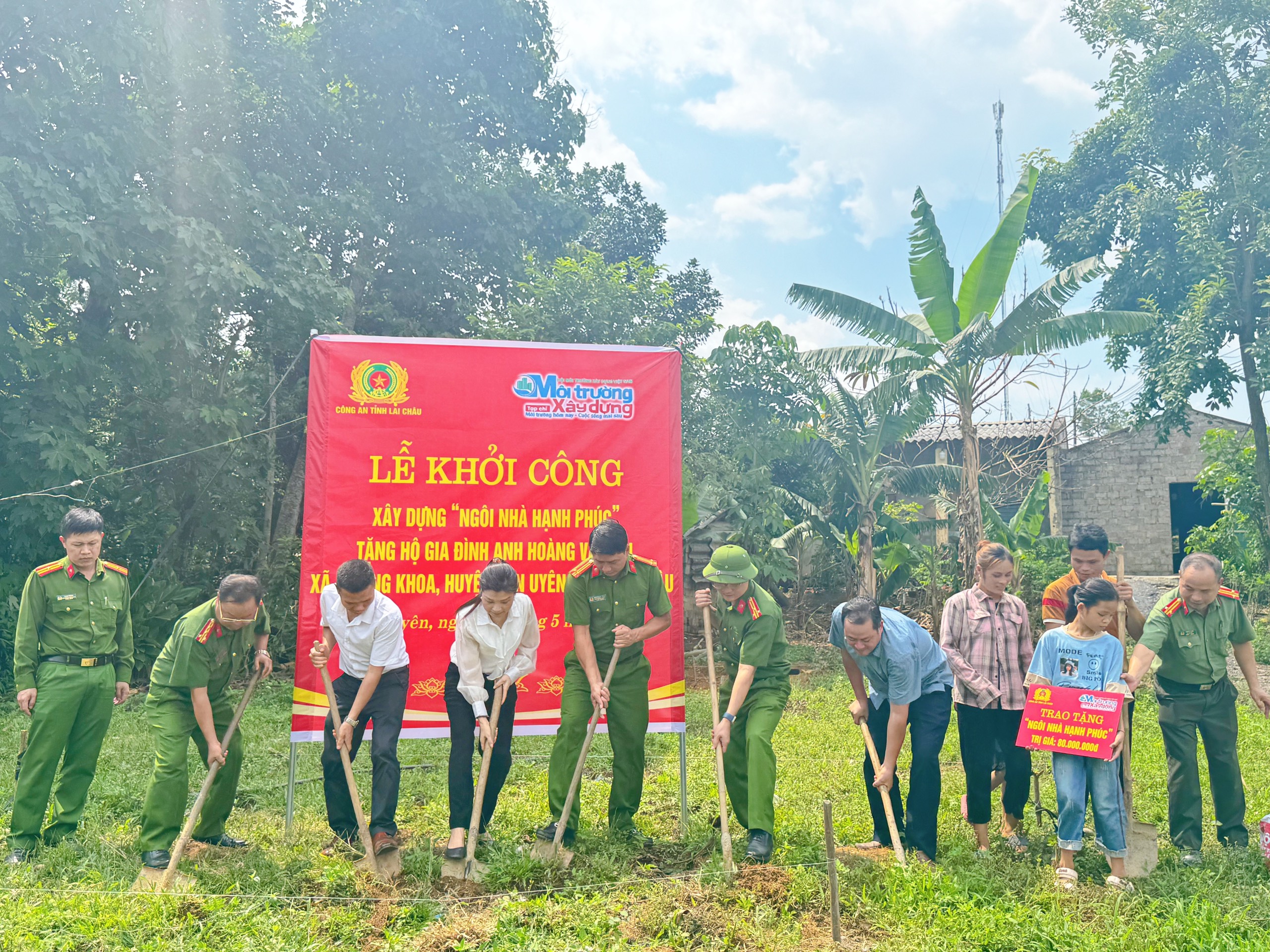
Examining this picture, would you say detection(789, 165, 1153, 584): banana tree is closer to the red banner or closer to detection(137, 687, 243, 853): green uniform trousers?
the red banner

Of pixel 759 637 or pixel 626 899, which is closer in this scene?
pixel 626 899

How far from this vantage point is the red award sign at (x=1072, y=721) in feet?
13.4

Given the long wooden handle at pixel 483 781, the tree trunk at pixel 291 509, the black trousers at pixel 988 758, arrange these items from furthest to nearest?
the tree trunk at pixel 291 509, the black trousers at pixel 988 758, the long wooden handle at pixel 483 781

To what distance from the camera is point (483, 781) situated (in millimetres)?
4547

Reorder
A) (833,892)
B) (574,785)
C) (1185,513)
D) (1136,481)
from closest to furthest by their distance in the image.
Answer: (833,892)
(574,785)
(1136,481)
(1185,513)

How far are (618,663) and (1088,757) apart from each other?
8.05ft

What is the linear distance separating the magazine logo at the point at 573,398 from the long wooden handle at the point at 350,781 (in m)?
2.05

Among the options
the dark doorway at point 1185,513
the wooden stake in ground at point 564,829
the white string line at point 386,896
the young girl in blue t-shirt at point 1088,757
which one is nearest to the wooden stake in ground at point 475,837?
the white string line at point 386,896

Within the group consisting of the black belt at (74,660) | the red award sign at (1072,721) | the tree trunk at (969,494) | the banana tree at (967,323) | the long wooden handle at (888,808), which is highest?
the banana tree at (967,323)

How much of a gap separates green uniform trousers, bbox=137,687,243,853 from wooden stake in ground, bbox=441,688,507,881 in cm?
135

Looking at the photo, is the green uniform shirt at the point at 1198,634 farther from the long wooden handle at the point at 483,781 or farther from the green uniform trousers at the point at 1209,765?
the long wooden handle at the point at 483,781

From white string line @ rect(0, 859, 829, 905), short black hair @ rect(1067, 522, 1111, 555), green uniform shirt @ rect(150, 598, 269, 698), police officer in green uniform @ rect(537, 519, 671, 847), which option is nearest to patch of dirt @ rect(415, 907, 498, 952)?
white string line @ rect(0, 859, 829, 905)

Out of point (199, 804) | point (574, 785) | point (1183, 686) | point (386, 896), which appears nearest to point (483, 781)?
point (574, 785)

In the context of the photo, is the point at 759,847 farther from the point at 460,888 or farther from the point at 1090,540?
the point at 1090,540
